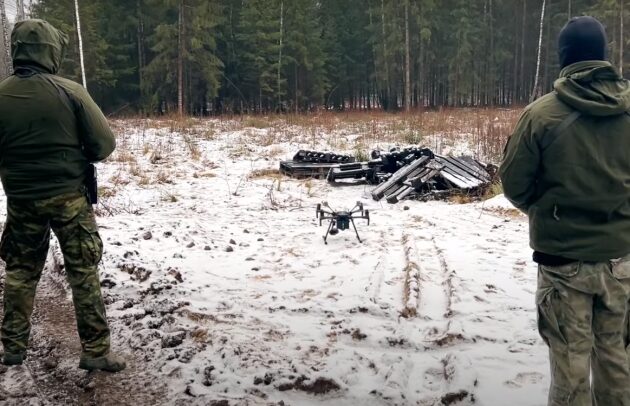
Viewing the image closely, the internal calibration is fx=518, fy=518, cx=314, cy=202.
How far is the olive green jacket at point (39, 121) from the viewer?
343 cm

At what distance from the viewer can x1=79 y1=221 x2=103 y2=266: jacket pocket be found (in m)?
3.59

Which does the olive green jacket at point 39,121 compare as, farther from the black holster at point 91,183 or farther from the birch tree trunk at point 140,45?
the birch tree trunk at point 140,45

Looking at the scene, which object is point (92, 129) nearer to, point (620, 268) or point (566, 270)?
point (566, 270)

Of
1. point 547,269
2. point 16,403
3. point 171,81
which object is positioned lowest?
point 16,403

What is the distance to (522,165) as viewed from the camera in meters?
2.52

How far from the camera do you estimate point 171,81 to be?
28.8m

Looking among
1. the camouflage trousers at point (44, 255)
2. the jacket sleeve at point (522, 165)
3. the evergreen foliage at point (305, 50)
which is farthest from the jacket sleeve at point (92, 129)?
the evergreen foliage at point (305, 50)

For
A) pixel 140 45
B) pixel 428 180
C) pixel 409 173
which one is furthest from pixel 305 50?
pixel 428 180

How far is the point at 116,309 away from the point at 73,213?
1496 millimetres

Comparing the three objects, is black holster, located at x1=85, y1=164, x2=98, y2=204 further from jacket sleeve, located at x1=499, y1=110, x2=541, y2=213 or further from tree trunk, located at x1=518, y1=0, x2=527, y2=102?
tree trunk, located at x1=518, y1=0, x2=527, y2=102

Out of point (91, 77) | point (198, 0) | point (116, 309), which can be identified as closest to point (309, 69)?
point (198, 0)

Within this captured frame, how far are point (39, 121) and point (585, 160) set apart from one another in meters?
3.26

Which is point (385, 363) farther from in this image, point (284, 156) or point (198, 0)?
point (198, 0)

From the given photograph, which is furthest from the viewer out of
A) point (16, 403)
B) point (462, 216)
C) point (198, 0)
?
point (198, 0)
